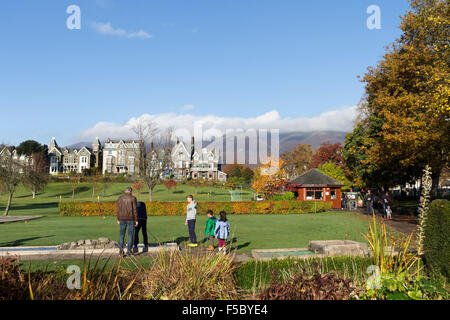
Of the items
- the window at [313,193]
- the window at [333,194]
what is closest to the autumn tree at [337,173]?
the window at [333,194]

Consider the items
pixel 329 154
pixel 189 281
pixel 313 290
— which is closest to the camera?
pixel 313 290

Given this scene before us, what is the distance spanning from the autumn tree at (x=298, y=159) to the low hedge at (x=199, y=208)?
179 ft

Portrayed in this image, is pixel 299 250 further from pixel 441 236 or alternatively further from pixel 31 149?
pixel 31 149

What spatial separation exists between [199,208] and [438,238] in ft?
75.3

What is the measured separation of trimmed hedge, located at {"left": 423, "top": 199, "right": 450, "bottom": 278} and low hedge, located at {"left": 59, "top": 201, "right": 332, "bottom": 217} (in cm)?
2229

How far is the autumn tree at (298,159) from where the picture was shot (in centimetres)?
8738

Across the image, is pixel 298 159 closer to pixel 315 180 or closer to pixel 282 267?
pixel 315 180

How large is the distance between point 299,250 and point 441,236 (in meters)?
5.08

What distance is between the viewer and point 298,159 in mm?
87500

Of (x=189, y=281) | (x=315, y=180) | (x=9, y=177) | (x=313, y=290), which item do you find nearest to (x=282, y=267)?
(x=189, y=281)

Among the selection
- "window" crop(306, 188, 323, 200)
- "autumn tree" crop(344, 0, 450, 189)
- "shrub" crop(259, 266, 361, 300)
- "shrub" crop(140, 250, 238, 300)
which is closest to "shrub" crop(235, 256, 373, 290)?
"shrub" crop(140, 250, 238, 300)

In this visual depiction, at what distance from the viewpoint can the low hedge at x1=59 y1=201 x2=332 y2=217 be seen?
28.9 metres
